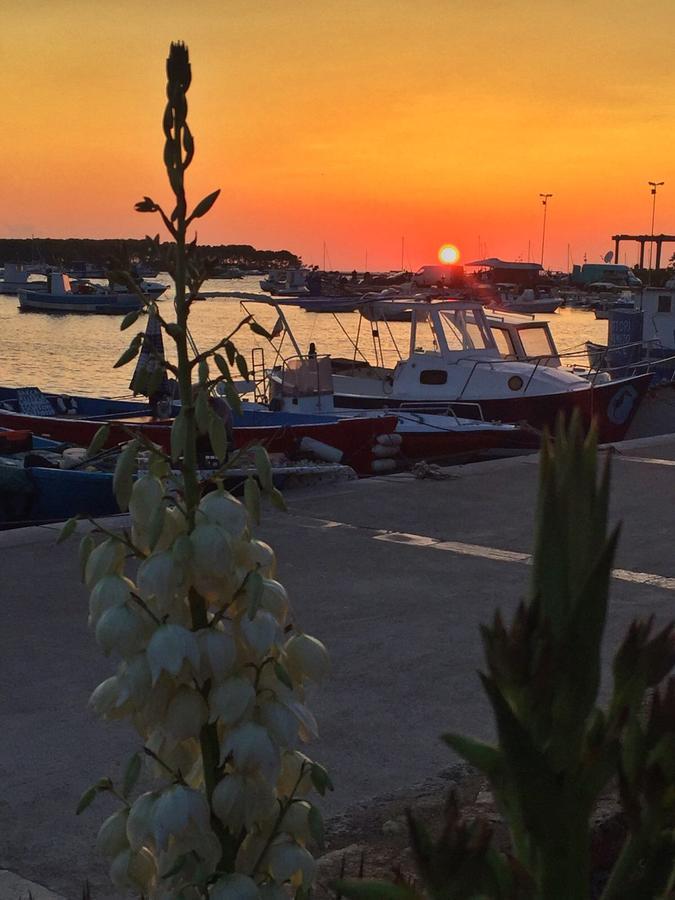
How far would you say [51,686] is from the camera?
6.23m

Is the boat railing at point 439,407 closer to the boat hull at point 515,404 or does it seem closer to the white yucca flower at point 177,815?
the boat hull at point 515,404

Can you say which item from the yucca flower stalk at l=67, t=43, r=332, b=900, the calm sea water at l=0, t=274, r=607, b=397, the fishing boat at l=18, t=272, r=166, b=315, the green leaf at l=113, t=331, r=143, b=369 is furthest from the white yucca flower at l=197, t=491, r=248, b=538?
the fishing boat at l=18, t=272, r=166, b=315

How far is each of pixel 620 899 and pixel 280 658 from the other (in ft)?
3.16

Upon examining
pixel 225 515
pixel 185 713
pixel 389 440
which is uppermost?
pixel 225 515

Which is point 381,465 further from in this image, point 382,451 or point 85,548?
point 85,548

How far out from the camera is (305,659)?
8.54ft

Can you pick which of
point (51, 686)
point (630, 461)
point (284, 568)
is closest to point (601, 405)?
point (630, 461)

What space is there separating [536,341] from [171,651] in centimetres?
2233

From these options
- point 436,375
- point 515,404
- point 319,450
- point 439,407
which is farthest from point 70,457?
point 515,404

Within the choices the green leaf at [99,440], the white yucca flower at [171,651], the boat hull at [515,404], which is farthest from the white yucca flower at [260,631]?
the boat hull at [515,404]

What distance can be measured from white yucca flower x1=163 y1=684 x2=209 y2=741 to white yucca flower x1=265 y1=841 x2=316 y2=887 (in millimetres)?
321

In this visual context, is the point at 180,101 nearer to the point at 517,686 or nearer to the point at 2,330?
the point at 517,686

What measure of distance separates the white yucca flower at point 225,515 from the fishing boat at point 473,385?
60.8 feet

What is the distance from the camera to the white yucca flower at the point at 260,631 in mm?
2467
